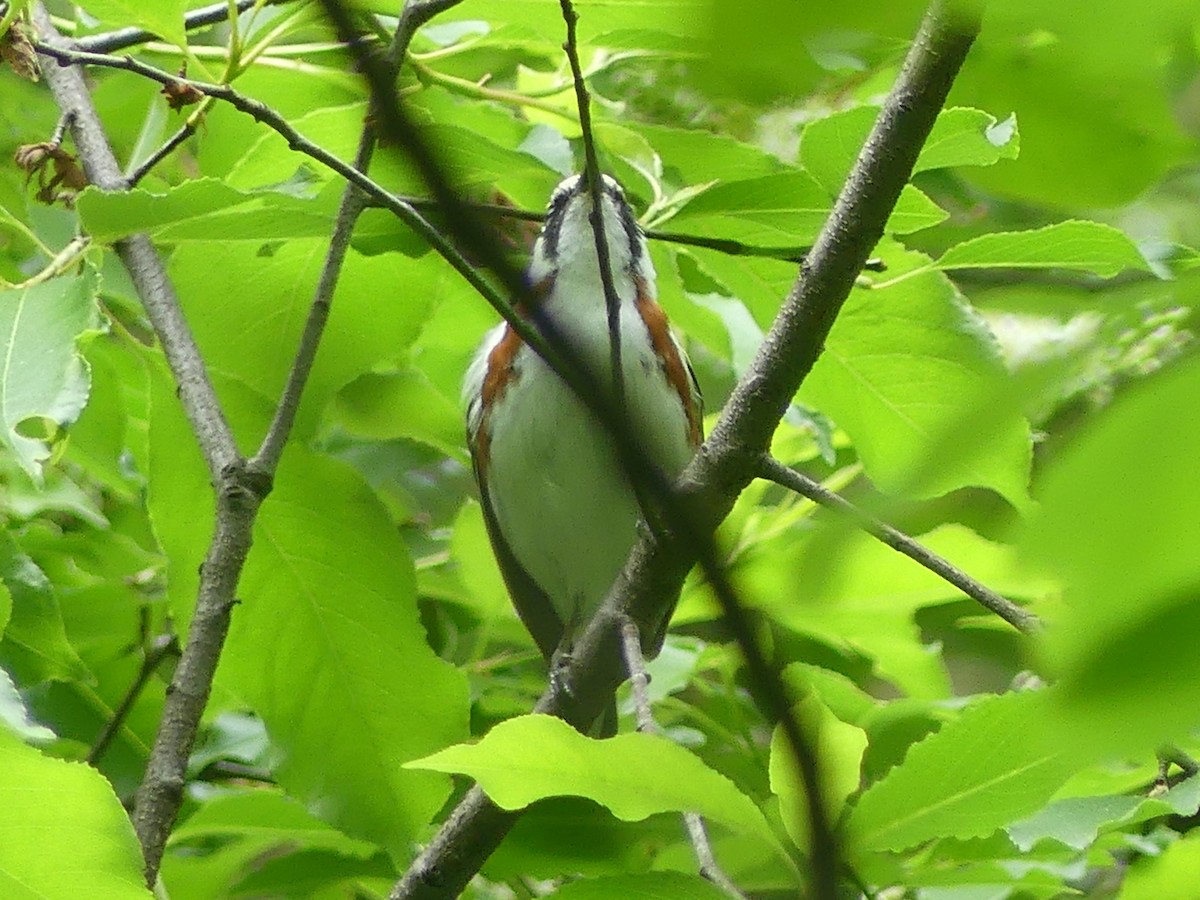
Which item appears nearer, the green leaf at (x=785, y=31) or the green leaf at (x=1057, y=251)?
the green leaf at (x=785, y=31)

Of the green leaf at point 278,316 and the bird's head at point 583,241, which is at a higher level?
the bird's head at point 583,241

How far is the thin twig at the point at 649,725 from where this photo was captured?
31.7 inches

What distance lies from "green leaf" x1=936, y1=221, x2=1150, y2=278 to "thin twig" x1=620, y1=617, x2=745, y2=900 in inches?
14.7

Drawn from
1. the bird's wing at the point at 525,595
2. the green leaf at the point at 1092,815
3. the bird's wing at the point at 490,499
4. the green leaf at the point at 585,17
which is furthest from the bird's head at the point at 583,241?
the green leaf at the point at 1092,815

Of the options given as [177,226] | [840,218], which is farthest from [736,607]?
[177,226]

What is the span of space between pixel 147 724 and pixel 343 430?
459 millimetres

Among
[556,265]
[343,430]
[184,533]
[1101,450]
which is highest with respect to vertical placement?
[556,265]

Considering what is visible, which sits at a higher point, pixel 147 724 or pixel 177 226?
pixel 177 226

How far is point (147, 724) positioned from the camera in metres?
1.46

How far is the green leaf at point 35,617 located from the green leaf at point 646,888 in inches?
21.6

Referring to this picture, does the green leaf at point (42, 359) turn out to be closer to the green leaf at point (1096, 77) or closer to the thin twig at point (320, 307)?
the thin twig at point (320, 307)

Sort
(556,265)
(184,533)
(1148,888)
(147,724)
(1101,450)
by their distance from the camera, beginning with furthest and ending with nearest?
(556,265), (147,724), (184,533), (1148,888), (1101,450)

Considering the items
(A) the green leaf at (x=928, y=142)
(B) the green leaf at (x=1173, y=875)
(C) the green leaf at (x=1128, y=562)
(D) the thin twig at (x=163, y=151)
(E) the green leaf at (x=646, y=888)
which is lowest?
(C) the green leaf at (x=1128, y=562)

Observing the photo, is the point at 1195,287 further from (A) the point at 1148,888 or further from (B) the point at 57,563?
(B) the point at 57,563
